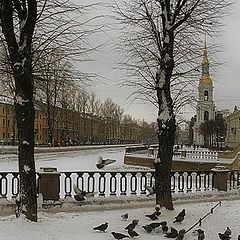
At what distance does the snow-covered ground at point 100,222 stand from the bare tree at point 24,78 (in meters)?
0.65

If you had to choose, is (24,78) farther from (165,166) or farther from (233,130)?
(233,130)

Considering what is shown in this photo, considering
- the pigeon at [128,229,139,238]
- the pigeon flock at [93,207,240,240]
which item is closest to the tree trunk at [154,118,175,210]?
the pigeon flock at [93,207,240,240]

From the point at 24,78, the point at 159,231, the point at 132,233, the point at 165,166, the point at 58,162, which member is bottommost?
the point at 159,231

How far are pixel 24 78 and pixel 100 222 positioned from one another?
14.6ft

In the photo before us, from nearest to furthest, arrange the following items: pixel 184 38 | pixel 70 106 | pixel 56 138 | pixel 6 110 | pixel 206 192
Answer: pixel 184 38, pixel 206 192, pixel 70 106, pixel 56 138, pixel 6 110

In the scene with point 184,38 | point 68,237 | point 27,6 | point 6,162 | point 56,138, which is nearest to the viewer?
point 68,237

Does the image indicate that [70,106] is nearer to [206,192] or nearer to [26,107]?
[206,192]

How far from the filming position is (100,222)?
41.6 feet

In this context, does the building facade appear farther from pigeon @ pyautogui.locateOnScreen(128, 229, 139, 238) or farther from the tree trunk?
pigeon @ pyautogui.locateOnScreen(128, 229, 139, 238)

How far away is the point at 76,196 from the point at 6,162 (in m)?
22.5

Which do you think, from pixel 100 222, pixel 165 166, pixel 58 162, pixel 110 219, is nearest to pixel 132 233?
pixel 100 222

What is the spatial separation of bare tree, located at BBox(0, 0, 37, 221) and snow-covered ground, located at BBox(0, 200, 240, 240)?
65 centimetres

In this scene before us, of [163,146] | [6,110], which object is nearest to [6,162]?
[163,146]

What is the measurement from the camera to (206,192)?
1789 centimetres
